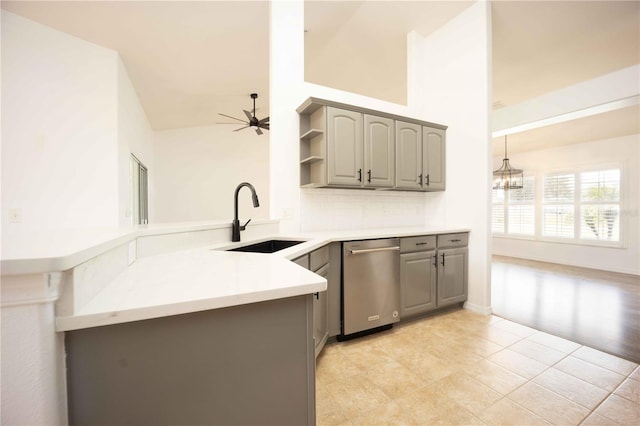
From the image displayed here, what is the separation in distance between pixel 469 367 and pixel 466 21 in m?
3.47

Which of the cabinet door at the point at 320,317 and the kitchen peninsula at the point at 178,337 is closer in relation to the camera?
the kitchen peninsula at the point at 178,337

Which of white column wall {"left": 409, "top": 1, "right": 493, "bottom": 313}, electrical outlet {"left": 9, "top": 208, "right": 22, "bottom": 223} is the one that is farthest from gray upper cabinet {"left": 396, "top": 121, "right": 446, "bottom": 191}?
electrical outlet {"left": 9, "top": 208, "right": 22, "bottom": 223}

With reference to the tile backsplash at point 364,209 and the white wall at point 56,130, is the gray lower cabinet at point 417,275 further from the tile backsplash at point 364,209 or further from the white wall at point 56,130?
the white wall at point 56,130

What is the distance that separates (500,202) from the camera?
7.06m

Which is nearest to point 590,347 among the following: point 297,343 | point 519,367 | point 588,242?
point 519,367

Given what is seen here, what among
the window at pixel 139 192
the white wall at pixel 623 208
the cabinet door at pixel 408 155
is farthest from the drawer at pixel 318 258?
the white wall at pixel 623 208

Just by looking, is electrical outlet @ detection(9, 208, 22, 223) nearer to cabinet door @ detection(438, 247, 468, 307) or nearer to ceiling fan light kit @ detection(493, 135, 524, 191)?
cabinet door @ detection(438, 247, 468, 307)

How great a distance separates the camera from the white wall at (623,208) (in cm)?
484

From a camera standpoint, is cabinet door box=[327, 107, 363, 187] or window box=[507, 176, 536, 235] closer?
cabinet door box=[327, 107, 363, 187]

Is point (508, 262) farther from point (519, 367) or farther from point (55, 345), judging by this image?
point (55, 345)

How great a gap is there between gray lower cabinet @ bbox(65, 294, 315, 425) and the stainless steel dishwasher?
1.37m

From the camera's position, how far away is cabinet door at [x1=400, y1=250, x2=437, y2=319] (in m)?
2.50

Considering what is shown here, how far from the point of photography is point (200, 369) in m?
0.70

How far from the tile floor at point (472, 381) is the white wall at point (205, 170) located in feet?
15.8
